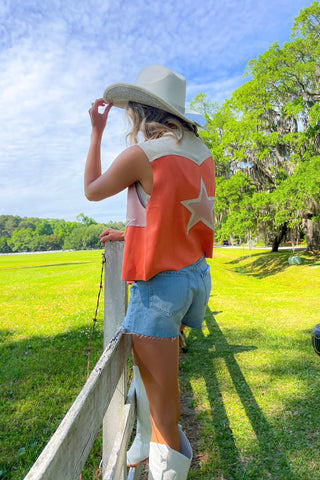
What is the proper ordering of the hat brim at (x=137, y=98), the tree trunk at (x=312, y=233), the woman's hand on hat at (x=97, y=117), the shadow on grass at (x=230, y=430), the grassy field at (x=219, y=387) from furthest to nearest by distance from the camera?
the tree trunk at (x=312, y=233), the grassy field at (x=219, y=387), the shadow on grass at (x=230, y=430), the woman's hand on hat at (x=97, y=117), the hat brim at (x=137, y=98)

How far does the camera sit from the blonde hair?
4.84ft

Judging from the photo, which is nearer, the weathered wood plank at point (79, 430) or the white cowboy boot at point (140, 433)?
the weathered wood plank at point (79, 430)

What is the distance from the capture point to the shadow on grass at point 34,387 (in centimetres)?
265

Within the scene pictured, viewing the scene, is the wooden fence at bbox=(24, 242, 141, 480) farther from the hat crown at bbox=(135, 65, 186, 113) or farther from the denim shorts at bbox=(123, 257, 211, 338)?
the hat crown at bbox=(135, 65, 186, 113)

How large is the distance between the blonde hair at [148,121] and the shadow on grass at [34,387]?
2435 millimetres

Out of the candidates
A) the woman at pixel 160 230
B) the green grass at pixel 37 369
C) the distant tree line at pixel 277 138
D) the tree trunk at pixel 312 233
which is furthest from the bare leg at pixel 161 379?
the tree trunk at pixel 312 233

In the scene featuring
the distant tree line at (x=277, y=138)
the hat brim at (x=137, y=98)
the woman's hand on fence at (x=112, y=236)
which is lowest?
the woman's hand on fence at (x=112, y=236)

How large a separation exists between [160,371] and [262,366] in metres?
3.35

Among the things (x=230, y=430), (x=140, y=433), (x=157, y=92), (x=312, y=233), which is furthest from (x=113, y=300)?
(x=312, y=233)

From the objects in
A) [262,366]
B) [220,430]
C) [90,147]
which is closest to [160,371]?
[90,147]

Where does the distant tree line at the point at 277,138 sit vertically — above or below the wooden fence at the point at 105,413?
above

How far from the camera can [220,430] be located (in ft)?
9.71

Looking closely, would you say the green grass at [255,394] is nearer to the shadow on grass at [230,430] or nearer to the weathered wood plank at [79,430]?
the shadow on grass at [230,430]

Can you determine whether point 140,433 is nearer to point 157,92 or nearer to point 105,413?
point 105,413
